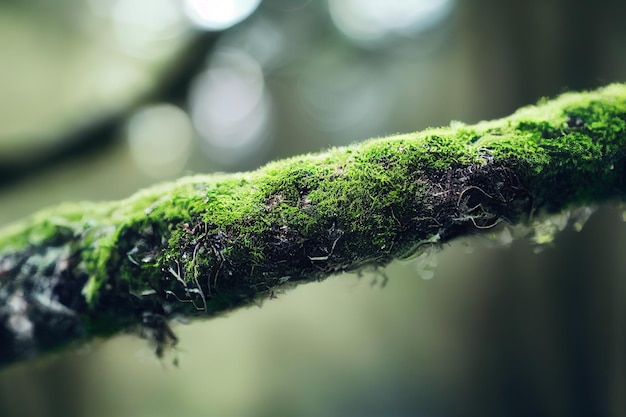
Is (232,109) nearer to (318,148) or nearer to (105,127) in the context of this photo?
(105,127)

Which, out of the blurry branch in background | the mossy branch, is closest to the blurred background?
the blurry branch in background

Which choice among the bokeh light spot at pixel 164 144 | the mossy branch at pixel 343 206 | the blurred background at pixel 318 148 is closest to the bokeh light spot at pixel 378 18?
the blurred background at pixel 318 148

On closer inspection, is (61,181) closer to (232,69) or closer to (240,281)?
(232,69)

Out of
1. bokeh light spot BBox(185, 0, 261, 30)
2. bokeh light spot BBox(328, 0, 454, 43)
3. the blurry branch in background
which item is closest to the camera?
the blurry branch in background

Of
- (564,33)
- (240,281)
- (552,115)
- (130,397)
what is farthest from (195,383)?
(564,33)

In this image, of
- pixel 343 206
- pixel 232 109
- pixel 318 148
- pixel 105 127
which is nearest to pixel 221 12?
pixel 105 127

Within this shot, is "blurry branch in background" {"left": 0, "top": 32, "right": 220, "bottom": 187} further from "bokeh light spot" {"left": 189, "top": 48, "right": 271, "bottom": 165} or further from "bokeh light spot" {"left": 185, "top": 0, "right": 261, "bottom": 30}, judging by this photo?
"bokeh light spot" {"left": 189, "top": 48, "right": 271, "bottom": 165}
